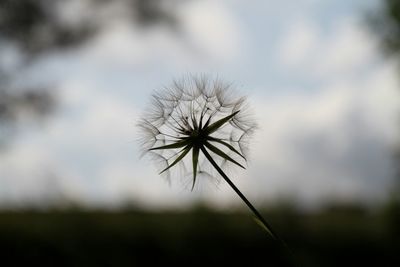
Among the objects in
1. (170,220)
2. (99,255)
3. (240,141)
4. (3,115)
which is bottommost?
(240,141)

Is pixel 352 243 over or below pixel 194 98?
over

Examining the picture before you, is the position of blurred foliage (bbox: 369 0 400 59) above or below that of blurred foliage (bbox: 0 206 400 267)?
above

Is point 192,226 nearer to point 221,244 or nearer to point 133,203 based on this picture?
point 221,244

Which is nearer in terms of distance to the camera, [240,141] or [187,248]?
[240,141]

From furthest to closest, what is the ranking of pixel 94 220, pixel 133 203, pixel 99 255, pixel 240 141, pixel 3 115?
pixel 3 115 < pixel 133 203 < pixel 94 220 < pixel 99 255 < pixel 240 141

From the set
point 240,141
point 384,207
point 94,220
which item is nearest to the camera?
point 240,141

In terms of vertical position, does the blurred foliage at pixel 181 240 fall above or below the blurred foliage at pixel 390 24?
below

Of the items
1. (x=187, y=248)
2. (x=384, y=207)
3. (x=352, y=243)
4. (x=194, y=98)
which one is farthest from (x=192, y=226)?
(x=194, y=98)
